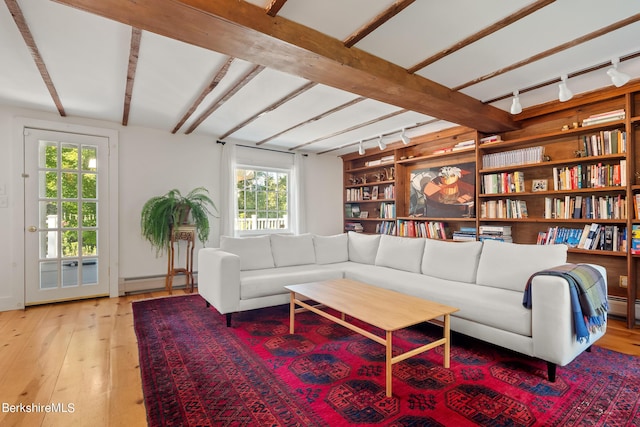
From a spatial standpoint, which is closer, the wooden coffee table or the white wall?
the wooden coffee table

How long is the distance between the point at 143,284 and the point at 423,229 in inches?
159

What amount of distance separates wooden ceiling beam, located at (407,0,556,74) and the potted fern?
10.5ft

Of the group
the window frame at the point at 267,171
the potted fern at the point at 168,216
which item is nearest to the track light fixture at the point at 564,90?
the window frame at the point at 267,171

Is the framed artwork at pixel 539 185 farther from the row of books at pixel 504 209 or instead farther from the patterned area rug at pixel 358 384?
the patterned area rug at pixel 358 384

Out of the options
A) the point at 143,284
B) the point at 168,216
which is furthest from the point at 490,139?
the point at 143,284

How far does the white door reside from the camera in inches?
143

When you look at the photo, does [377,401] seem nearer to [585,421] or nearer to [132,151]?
[585,421]

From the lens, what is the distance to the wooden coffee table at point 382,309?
1.88m

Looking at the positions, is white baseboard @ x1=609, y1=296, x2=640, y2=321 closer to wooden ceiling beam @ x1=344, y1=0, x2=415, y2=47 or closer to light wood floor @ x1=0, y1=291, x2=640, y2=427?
light wood floor @ x1=0, y1=291, x2=640, y2=427

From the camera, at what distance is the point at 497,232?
151 inches

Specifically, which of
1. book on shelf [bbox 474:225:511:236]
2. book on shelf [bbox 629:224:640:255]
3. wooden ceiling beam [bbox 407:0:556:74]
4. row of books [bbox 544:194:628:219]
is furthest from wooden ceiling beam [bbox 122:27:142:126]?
book on shelf [bbox 629:224:640:255]

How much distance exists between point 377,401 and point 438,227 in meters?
3.26

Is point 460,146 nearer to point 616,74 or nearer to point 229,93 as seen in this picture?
point 616,74

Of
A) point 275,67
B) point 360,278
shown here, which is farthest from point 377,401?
point 275,67
